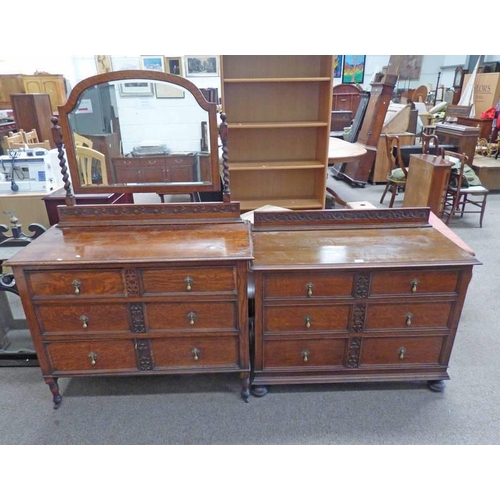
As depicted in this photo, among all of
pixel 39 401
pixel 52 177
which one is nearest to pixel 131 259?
pixel 39 401

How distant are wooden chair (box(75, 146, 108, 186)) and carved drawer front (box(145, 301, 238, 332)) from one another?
28.7 inches

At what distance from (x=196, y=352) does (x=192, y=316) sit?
20 centimetres

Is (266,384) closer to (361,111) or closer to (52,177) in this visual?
(52,177)

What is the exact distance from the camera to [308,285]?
1713 millimetres

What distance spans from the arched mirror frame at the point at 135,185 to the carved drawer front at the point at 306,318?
0.72m

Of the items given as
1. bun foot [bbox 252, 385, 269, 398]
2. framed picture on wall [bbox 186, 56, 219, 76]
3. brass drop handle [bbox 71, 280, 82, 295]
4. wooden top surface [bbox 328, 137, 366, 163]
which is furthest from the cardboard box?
brass drop handle [bbox 71, 280, 82, 295]

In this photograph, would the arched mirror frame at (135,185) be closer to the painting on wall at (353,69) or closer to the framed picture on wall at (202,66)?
the framed picture on wall at (202,66)

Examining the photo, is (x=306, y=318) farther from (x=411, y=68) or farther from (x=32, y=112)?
(x=411, y=68)

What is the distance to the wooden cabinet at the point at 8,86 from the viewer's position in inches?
278

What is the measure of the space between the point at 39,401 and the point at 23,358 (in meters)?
0.36

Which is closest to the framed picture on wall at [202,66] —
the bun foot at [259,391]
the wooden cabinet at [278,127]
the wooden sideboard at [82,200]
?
the wooden cabinet at [278,127]

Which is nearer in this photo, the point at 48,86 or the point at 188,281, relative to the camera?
the point at 188,281

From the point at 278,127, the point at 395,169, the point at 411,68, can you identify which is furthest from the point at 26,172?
the point at 411,68

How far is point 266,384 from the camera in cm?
191
